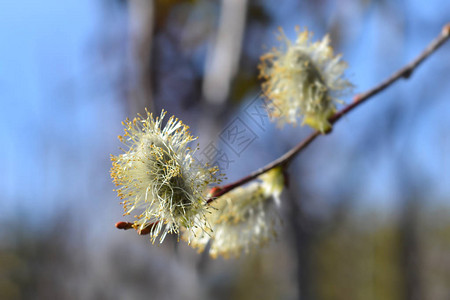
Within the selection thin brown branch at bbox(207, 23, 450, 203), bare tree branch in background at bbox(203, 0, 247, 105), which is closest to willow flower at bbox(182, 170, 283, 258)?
thin brown branch at bbox(207, 23, 450, 203)

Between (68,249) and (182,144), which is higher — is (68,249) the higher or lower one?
the higher one

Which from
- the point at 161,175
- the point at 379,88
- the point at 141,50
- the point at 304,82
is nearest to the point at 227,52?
the point at 141,50

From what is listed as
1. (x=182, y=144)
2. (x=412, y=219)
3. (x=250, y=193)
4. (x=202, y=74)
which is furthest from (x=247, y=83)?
(x=412, y=219)

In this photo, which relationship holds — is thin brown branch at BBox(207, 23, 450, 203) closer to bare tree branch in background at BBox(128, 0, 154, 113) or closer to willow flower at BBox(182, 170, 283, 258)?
willow flower at BBox(182, 170, 283, 258)

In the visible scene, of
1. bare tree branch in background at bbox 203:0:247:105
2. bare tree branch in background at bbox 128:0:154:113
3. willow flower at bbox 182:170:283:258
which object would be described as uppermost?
bare tree branch in background at bbox 128:0:154:113

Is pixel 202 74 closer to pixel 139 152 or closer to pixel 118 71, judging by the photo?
pixel 118 71
